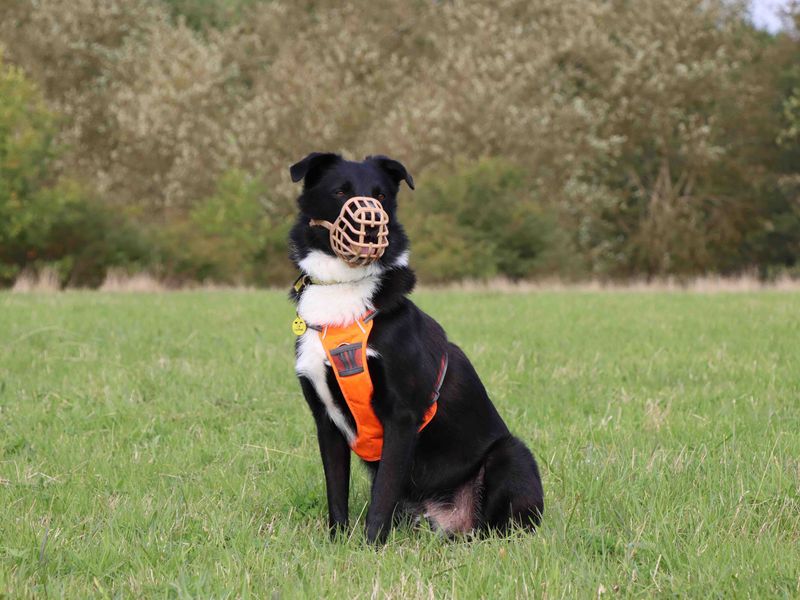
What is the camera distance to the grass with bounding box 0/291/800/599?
118 inches

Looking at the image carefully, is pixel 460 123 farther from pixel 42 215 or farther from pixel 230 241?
pixel 42 215

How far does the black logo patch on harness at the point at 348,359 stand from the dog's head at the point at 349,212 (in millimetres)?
396

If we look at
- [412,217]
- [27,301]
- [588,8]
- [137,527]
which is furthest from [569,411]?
[588,8]

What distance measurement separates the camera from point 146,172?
3569 cm

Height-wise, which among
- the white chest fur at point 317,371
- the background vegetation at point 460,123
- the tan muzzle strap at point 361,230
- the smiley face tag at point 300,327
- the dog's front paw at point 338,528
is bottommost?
the dog's front paw at point 338,528

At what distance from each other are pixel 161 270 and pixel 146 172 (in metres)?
9.62

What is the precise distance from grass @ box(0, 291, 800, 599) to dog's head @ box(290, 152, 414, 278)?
1182mm

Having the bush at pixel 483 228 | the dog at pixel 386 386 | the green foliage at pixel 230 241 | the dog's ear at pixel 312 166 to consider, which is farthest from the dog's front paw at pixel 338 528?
the green foliage at pixel 230 241

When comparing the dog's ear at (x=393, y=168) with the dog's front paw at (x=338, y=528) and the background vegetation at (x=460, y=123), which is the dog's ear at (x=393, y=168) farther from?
the background vegetation at (x=460, y=123)

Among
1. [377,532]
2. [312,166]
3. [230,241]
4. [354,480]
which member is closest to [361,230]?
[312,166]

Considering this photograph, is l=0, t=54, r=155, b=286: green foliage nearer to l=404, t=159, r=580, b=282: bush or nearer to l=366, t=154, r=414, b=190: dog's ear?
l=404, t=159, r=580, b=282: bush

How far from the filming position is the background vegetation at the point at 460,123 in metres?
29.2

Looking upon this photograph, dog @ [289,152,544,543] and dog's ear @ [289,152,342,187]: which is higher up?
dog's ear @ [289,152,342,187]

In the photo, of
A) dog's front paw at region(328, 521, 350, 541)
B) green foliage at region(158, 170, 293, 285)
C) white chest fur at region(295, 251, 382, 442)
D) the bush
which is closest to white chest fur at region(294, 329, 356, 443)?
white chest fur at region(295, 251, 382, 442)
